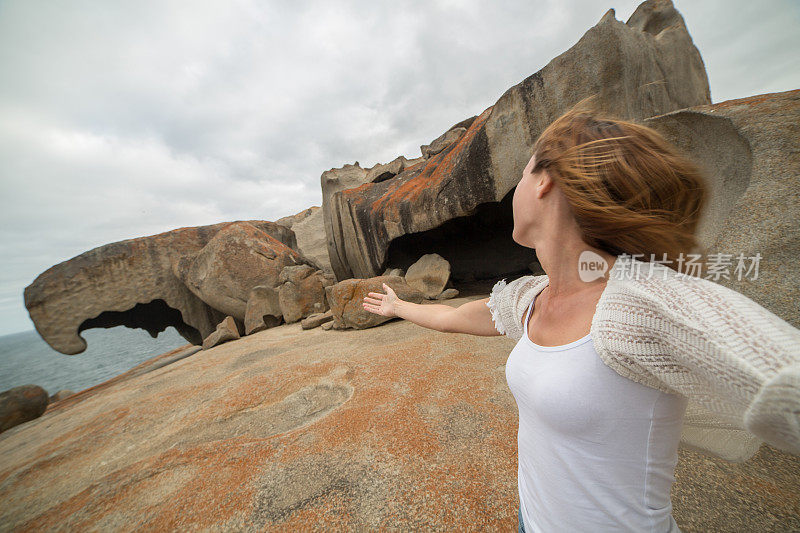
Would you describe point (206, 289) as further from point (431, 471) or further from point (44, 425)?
point (431, 471)

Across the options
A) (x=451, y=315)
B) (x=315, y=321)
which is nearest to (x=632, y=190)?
(x=451, y=315)

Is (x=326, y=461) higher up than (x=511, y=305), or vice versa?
(x=511, y=305)

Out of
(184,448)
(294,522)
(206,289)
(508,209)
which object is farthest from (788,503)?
(206,289)

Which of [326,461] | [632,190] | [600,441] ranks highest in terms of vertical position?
[632,190]

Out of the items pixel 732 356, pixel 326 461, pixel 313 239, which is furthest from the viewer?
pixel 313 239

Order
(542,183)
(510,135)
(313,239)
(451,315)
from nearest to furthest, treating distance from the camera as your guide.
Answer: (542,183) → (451,315) → (510,135) → (313,239)

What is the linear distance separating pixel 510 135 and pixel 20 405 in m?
8.24

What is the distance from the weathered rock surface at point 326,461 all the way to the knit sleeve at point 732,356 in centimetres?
105

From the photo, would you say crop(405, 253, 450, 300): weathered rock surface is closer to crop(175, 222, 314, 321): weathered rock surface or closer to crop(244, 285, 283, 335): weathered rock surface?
crop(175, 222, 314, 321): weathered rock surface

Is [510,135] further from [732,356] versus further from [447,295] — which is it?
[732,356]

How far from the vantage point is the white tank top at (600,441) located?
→ 0.62 metres

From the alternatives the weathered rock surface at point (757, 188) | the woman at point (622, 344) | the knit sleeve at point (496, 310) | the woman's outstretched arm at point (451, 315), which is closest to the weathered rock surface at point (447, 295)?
the weathered rock surface at point (757, 188)

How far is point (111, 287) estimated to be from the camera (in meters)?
8.28

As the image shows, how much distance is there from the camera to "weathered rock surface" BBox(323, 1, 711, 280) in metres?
3.33
